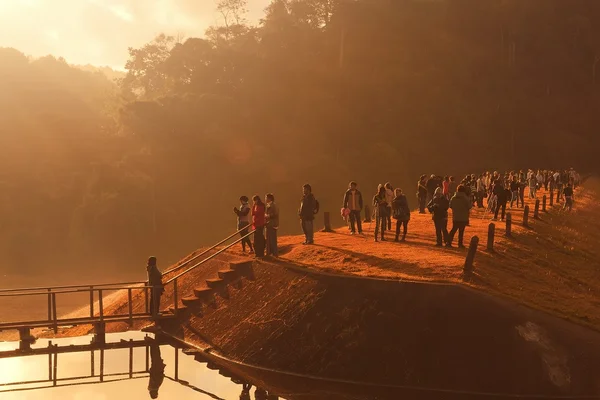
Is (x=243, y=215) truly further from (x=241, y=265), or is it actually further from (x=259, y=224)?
(x=241, y=265)

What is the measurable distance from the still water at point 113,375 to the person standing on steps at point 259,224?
15.1 feet

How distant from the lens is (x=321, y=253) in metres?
24.5

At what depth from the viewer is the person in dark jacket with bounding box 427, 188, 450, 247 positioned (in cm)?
2350

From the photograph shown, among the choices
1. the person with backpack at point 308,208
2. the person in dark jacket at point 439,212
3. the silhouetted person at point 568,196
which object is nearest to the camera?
the person in dark jacket at point 439,212

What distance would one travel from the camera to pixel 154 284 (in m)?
23.0

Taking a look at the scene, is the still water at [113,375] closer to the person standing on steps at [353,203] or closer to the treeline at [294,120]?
the person standing on steps at [353,203]

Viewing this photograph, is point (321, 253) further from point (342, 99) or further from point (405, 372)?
point (342, 99)

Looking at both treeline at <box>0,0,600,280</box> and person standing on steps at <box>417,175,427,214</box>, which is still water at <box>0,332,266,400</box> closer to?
person standing on steps at <box>417,175,427,214</box>

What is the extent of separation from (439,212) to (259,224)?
6.23 metres

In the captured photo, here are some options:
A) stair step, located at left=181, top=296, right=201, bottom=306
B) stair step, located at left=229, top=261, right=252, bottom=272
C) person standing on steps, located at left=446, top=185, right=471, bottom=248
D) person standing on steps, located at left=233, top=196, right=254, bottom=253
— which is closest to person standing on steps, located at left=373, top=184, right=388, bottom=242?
person standing on steps, located at left=446, top=185, right=471, bottom=248

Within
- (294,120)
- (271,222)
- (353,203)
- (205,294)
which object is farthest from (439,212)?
(294,120)

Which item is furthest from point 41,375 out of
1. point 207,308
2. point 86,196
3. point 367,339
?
point 86,196

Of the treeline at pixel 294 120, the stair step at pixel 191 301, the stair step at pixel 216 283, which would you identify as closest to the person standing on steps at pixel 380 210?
the stair step at pixel 216 283

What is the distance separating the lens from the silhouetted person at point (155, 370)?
19.0 meters
